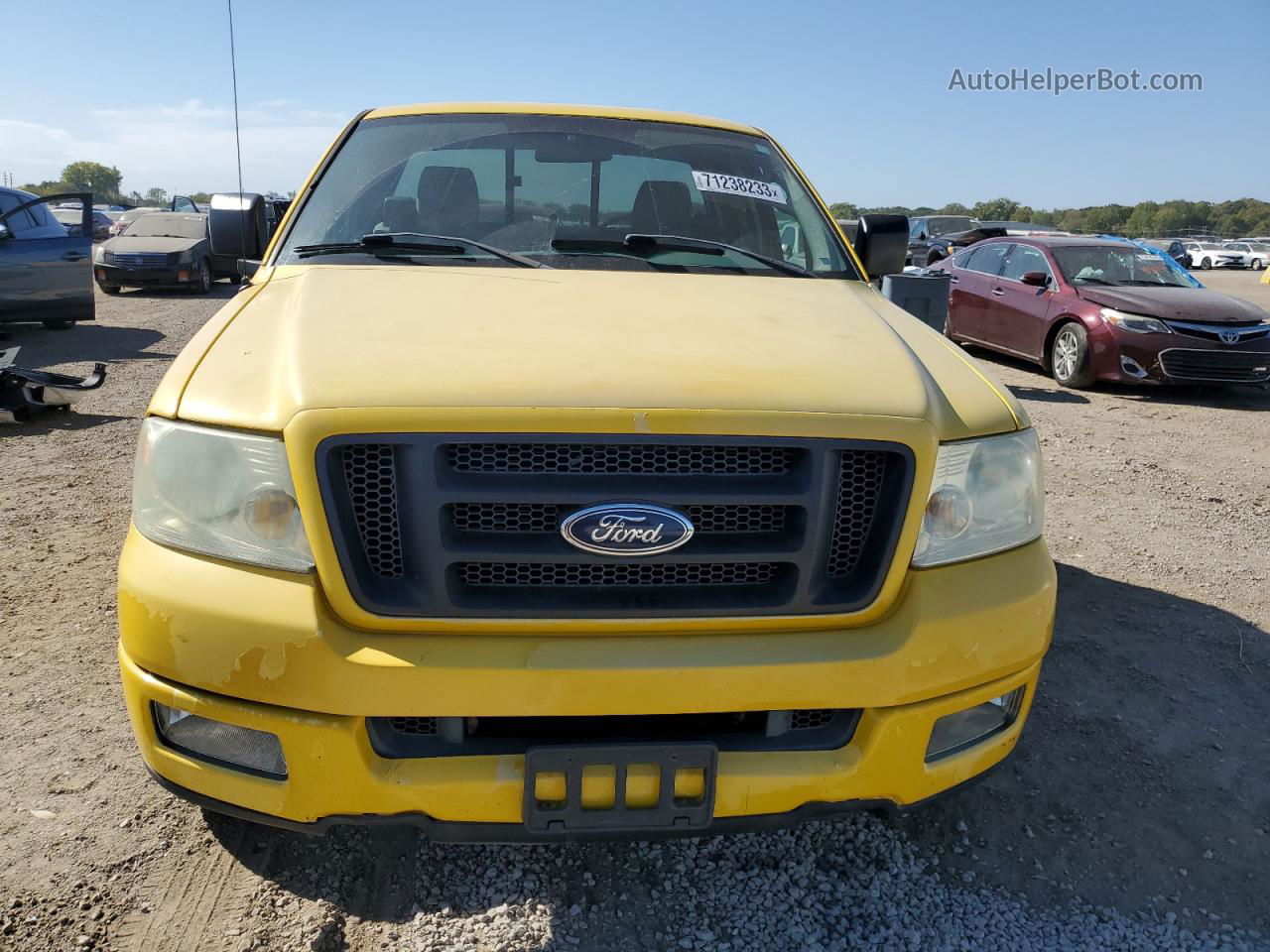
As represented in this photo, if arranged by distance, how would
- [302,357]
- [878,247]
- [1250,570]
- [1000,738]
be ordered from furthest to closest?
[1250,570], [878,247], [1000,738], [302,357]

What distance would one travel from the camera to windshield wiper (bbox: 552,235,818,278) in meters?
3.05

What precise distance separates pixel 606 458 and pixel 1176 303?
32.0 feet

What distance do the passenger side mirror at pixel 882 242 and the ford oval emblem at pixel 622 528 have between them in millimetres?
2073

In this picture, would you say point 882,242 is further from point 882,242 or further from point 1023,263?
point 1023,263

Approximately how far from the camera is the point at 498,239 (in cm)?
304

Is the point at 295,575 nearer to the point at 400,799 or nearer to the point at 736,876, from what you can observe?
the point at 400,799

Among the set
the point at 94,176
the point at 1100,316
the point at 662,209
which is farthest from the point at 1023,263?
the point at 94,176

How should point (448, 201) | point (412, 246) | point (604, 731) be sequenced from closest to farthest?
point (604, 731)
point (412, 246)
point (448, 201)

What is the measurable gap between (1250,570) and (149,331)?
41.2ft

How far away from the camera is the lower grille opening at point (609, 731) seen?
1.87 metres

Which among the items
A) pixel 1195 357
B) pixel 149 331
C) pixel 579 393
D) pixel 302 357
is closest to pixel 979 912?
pixel 579 393

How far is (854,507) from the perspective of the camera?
6.55 feet

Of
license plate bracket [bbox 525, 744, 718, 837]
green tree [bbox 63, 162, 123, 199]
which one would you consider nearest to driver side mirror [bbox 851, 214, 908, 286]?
license plate bracket [bbox 525, 744, 718, 837]

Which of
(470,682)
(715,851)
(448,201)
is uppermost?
(448,201)
